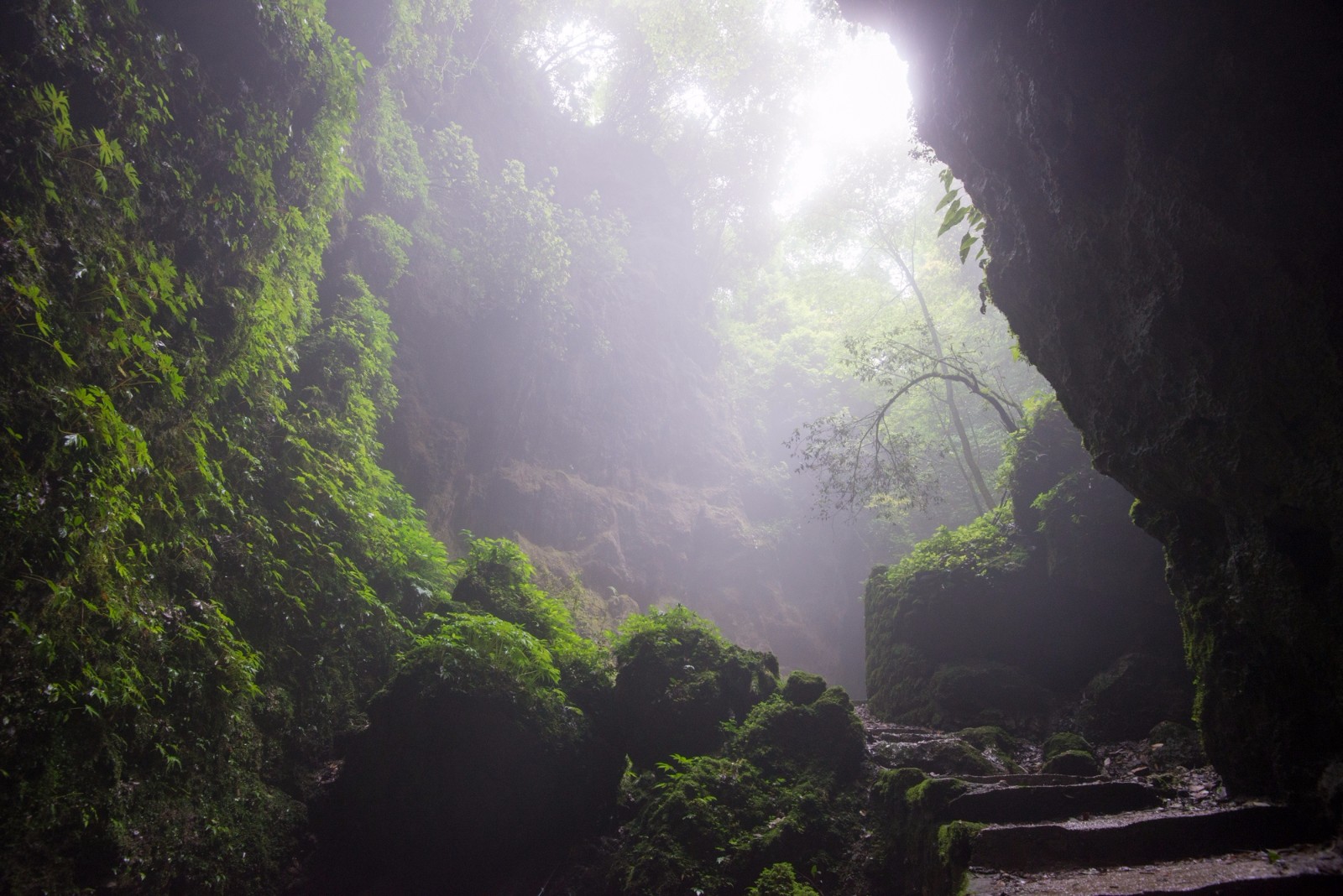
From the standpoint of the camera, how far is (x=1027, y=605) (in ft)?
34.2

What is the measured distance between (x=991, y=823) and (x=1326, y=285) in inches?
151

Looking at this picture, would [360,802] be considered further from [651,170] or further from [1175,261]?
[651,170]

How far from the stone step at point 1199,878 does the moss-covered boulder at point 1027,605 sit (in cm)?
536

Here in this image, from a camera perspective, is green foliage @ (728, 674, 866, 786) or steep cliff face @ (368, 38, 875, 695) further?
steep cliff face @ (368, 38, 875, 695)

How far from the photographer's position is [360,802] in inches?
249

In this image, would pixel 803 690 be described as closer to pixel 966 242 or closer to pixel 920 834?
pixel 920 834

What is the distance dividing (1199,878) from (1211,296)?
129 inches

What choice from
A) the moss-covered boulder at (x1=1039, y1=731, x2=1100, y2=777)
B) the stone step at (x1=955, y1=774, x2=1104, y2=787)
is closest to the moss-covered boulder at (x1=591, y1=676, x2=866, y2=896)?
the stone step at (x1=955, y1=774, x2=1104, y2=787)

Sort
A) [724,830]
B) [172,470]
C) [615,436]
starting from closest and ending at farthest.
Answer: [724,830] < [172,470] < [615,436]

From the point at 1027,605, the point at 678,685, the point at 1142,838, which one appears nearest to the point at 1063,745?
the point at 1027,605

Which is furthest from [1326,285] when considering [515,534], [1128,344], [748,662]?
[515,534]

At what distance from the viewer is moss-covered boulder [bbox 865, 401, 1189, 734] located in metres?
9.08

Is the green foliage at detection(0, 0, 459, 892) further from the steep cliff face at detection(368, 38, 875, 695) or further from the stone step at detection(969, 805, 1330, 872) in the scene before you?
the steep cliff face at detection(368, 38, 875, 695)

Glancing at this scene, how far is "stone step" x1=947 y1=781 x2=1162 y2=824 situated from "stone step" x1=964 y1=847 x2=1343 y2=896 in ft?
2.51
